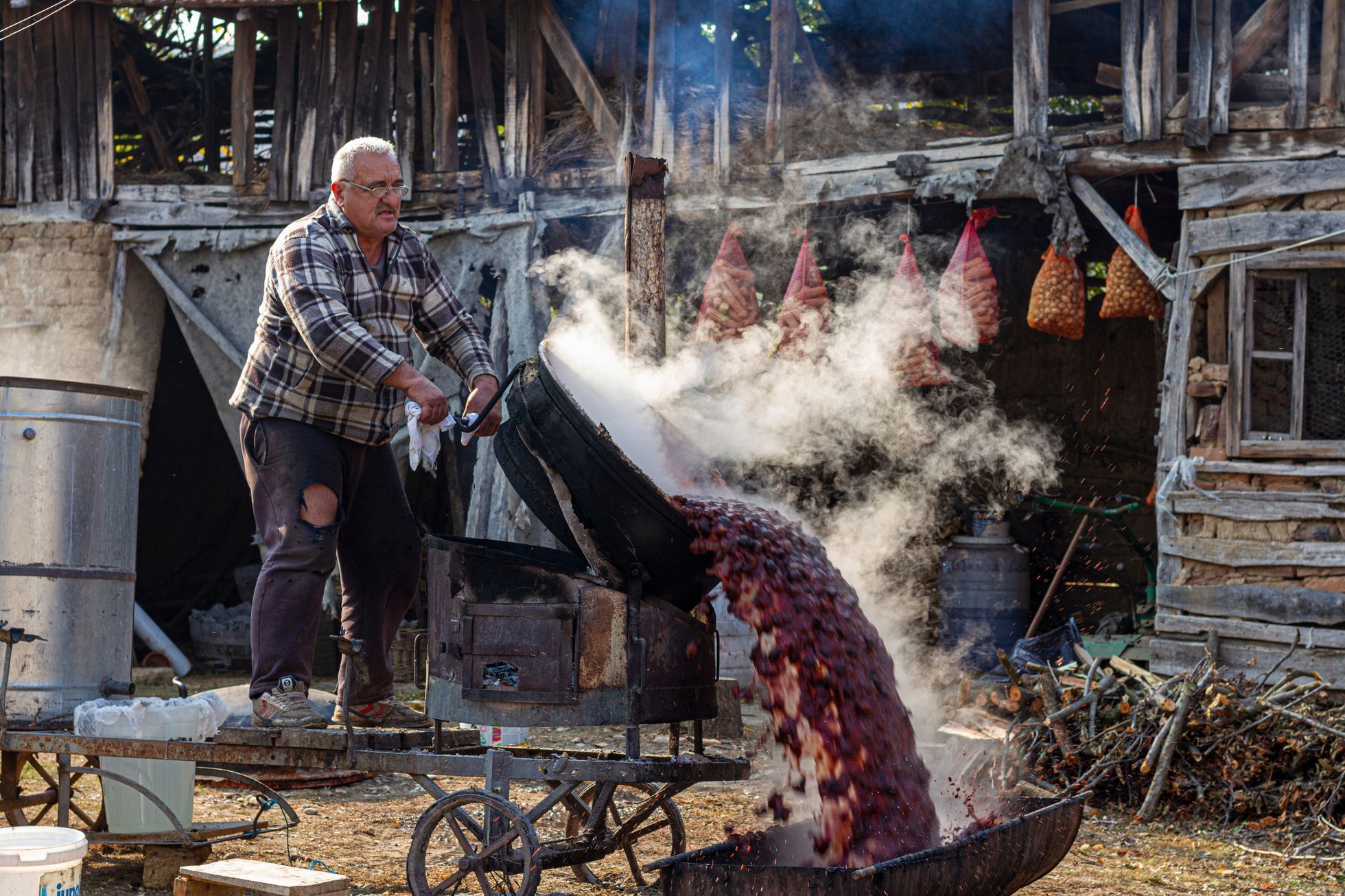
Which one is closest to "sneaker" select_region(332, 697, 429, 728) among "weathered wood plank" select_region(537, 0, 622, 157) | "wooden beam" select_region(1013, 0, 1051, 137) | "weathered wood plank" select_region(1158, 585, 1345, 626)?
"weathered wood plank" select_region(1158, 585, 1345, 626)

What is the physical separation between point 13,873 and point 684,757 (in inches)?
65.5

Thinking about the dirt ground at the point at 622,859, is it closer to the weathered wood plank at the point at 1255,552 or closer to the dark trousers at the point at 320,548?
the dark trousers at the point at 320,548

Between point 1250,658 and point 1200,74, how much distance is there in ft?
10.8

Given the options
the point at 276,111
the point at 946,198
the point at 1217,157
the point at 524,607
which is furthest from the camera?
the point at 276,111

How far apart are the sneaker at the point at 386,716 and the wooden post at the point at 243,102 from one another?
6660 millimetres

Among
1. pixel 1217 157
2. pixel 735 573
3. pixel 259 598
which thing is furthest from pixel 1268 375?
pixel 259 598

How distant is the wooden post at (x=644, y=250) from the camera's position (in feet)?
16.6

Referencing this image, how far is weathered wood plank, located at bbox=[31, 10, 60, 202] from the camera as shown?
9773mm

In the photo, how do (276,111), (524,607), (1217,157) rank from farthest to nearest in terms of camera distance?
(276,111) < (1217,157) < (524,607)

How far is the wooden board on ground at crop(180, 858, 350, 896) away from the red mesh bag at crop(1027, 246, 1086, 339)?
5.62 m

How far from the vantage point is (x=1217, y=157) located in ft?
24.6

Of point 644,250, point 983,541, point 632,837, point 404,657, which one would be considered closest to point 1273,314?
point 983,541

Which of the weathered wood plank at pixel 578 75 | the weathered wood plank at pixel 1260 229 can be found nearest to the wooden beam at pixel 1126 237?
the weathered wood plank at pixel 1260 229

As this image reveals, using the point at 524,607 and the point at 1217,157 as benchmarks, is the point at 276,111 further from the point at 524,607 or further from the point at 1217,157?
the point at 524,607
